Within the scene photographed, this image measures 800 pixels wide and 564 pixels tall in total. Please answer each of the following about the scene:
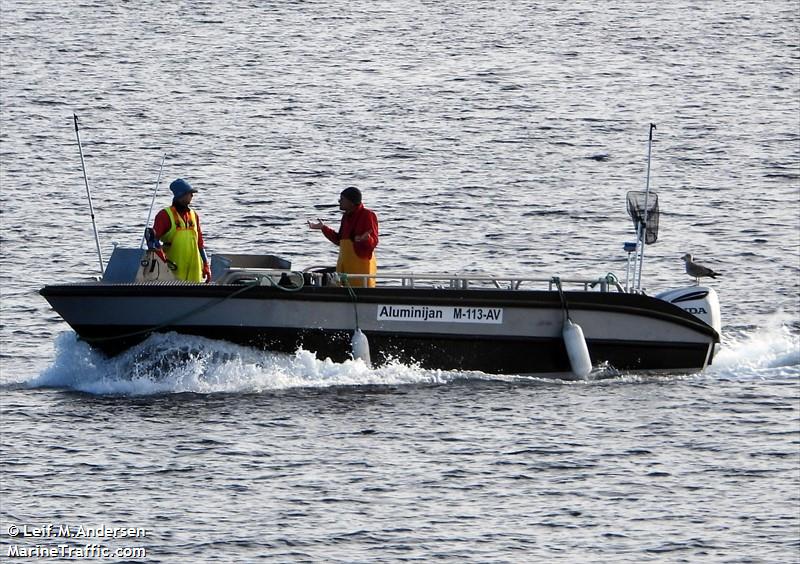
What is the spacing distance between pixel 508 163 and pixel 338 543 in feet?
74.6

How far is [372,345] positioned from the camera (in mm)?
19172

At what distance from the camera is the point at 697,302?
20.3 metres

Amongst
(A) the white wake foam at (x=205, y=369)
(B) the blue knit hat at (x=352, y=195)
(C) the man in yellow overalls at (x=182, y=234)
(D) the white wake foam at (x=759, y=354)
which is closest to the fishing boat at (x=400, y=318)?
(A) the white wake foam at (x=205, y=369)

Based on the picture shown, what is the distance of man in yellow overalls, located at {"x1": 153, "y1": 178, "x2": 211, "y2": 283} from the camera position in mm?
18781

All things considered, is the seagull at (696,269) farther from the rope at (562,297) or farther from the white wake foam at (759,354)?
the rope at (562,297)

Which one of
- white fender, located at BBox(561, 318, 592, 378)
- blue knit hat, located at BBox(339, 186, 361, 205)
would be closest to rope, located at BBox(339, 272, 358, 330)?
blue knit hat, located at BBox(339, 186, 361, 205)

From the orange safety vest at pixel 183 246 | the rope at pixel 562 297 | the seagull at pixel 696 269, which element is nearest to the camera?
the orange safety vest at pixel 183 246

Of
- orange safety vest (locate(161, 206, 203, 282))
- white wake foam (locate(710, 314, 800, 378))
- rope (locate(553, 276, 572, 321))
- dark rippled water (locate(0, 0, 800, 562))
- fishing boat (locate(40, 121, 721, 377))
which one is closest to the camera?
dark rippled water (locate(0, 0, 800, 562))

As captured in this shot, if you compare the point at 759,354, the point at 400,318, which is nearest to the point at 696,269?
the point at 759,354

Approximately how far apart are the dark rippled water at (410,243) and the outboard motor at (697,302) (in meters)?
0.73

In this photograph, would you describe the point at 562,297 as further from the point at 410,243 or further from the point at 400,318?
the point at 410,243

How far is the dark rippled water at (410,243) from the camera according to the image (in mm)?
15898

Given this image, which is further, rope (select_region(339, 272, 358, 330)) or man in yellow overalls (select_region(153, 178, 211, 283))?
rope (select_region(339, 272, 358, 330))

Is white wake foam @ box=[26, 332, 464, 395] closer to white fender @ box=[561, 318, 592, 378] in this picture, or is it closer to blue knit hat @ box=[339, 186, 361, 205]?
blue knit hat @ box=[339, 186, 361, 205]
